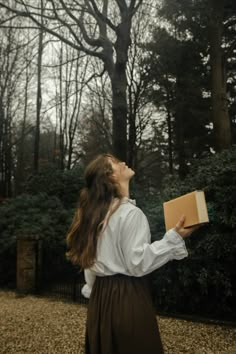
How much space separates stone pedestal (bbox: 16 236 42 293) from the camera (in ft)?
24.4

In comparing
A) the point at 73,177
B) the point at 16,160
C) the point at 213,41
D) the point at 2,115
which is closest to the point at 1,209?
the point at 73,177

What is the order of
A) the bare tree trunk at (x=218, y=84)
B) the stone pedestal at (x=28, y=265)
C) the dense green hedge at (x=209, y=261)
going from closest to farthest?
the dense green hedge at (x=209, y=261)
the stone pedestal at (x=28, y=265)
the bare tree trunk at (x=218, y=84)

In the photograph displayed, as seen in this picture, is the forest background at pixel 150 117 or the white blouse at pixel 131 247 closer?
the white blouse at pixel 131 247

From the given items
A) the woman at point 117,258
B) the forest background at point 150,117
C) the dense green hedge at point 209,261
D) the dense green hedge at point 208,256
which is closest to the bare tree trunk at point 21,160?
the forest background at point 150,117

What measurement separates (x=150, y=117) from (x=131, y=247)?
15.1m

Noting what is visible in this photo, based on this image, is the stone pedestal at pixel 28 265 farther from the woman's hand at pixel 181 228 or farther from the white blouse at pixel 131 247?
the woman's hand at pixel 181 228

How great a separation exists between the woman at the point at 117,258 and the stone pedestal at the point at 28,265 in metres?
5.72

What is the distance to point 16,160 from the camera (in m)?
23.0

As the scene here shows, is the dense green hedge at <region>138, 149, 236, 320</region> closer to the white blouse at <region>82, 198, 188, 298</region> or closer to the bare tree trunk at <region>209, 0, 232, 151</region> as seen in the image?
the white blouse at <region>82, 198, 188, 298</region>

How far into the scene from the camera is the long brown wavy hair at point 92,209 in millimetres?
1859

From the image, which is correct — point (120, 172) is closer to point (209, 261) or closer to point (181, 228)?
point (181, 228)

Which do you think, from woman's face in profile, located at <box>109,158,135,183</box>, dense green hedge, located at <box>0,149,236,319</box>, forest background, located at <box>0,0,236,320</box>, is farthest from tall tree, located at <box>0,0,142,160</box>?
woman's face in profile, located at <box>109,158,135,183</box>

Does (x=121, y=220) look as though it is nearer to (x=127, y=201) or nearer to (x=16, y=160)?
(x=127, y=201)

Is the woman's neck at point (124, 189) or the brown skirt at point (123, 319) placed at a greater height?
the woman's neck at point (124, 189)
